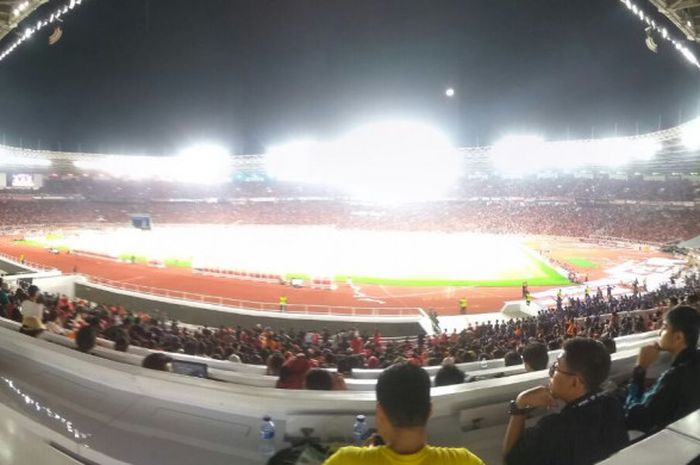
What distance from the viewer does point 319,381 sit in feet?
12.1

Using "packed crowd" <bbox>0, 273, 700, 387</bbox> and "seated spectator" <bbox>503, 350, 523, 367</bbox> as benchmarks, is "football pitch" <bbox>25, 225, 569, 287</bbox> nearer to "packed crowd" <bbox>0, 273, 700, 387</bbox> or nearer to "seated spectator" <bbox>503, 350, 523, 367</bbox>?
"packed crowd" <bbox>0, 273, 700, 387</bbox>

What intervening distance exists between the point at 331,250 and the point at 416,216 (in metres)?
30.2

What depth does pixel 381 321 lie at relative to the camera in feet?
58.9

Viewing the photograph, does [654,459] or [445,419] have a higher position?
[654,459]

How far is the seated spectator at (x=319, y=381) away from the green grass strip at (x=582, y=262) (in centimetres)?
3896

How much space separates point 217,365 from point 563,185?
78.7m

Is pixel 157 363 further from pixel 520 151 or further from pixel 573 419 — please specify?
pixel 520 151

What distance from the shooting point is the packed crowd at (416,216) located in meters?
57.6

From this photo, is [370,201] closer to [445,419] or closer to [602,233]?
[602,233]

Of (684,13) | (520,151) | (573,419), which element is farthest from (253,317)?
(520,151)

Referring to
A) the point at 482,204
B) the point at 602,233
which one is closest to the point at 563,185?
Result: the point at 482,204

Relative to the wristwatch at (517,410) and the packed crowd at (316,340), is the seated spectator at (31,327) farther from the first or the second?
the wristwatch at (517,410)

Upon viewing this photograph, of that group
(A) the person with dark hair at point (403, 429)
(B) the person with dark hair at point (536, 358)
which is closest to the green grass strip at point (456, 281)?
(B) the person with dark hair at point (536, 358)

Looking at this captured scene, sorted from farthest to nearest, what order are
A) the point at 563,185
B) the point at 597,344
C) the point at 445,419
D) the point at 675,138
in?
the point at 563,185 → the point at 675,138 → the point at 445,419 → the point at 597,344
